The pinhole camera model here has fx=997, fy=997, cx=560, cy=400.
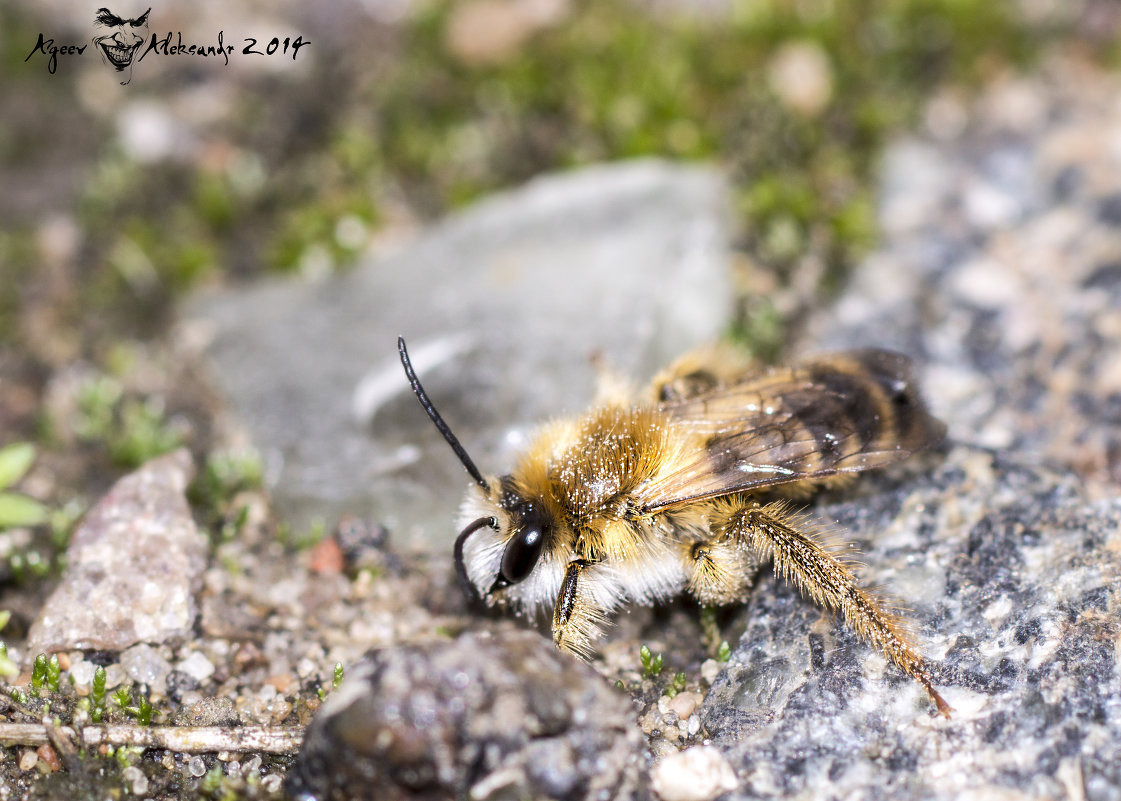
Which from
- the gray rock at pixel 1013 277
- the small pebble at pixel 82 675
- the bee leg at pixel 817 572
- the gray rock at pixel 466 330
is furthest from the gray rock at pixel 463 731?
the gray rock at pixel 1013 277

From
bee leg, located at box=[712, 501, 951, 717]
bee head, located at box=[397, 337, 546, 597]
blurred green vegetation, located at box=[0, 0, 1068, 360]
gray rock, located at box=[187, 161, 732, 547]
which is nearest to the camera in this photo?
bee leg, located at box=[712, 501, 951, 717]

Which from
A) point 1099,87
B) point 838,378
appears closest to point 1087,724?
point 838,378

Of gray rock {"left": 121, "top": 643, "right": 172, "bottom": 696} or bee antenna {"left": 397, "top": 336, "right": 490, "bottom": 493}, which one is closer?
bee antenna {"left": 397, "top": 336, "right": 490, "bottom": 493}

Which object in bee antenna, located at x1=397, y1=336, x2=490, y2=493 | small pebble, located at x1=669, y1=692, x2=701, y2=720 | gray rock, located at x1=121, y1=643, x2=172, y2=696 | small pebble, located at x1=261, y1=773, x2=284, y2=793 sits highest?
bee antenna, located at x1=397, y1=336, x2=490, y2=493

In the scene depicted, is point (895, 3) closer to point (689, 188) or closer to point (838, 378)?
point (689, 188)

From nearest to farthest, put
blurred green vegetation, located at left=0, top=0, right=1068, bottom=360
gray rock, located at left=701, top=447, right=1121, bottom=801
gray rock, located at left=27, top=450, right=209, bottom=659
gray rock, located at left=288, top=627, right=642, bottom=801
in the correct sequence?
gray rock, located at left=288, top=627, right=642, bottom=801 → gray rock, located at left=701, top=447, right=1121, bottom=801 → gray rock, located at left=27, top=450, right=209, bottom=659 → blurred green vegetation, located at left=0, top=0, right=1068, bottom=360

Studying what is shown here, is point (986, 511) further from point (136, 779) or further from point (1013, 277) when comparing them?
point (136, 779)

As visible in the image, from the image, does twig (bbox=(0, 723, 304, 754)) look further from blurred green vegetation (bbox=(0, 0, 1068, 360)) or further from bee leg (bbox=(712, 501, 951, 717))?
blurred green vegetation (bbox=(0, 0, 1068, 360))

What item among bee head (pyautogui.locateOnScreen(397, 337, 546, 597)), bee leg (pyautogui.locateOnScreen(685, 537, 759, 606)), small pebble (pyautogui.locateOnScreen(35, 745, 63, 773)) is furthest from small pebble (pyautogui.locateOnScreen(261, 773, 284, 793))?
bee leg (pyautogui.locateOnScreen(685, 537, 759, 606))

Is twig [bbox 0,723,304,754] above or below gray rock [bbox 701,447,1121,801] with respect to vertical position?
below
